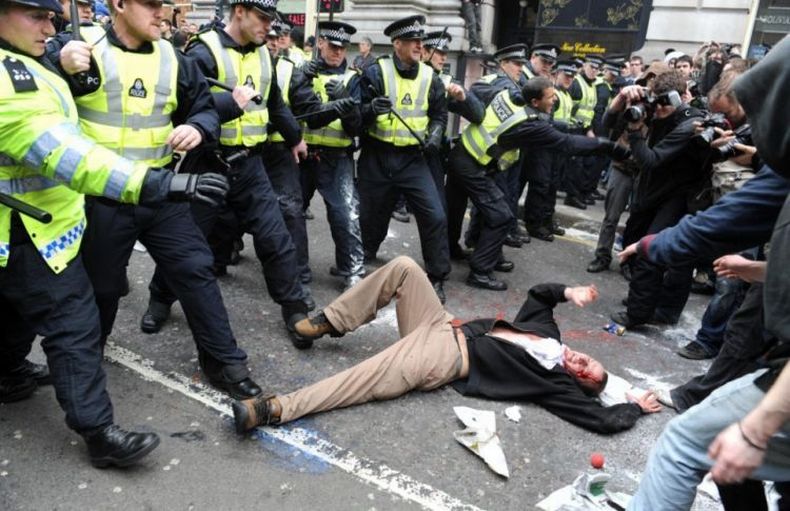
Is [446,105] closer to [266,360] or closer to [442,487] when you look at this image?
[266,360]

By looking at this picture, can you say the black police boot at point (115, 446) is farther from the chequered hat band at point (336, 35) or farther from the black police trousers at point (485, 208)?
the chequered hat band at point (336, 35)

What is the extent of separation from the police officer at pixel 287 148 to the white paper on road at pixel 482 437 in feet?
6.50

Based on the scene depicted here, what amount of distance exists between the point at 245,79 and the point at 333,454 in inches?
88.1

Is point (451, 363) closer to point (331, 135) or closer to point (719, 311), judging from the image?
point (719, 311)

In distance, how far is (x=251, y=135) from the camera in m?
3.78

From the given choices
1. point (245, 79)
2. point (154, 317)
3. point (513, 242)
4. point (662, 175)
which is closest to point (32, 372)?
point (154, 317)

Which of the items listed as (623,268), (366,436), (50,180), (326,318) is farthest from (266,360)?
(623,268)

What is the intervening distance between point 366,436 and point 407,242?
3.36m

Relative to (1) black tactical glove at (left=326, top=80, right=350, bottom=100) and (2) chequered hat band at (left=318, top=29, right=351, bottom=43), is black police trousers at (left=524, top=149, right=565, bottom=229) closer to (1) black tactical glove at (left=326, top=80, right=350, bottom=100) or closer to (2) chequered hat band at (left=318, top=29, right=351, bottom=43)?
(2) chequered hat band at (left=318, top=29, right=351, bottom=43)

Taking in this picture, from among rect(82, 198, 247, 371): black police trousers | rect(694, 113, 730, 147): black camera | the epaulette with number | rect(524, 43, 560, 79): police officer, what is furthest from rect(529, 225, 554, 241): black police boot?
the epaulette with number

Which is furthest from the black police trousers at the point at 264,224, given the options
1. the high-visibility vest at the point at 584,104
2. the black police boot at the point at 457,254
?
the high-visibility vest at the point at 584,104

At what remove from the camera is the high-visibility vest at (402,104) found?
4617 millimetres

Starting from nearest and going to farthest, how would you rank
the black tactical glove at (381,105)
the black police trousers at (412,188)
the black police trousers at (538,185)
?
the black tactical glove at (381,105)
the black police trousers at (412,188)
the black police trousers at (538,185)

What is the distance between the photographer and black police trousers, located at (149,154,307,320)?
3688 millimetres
